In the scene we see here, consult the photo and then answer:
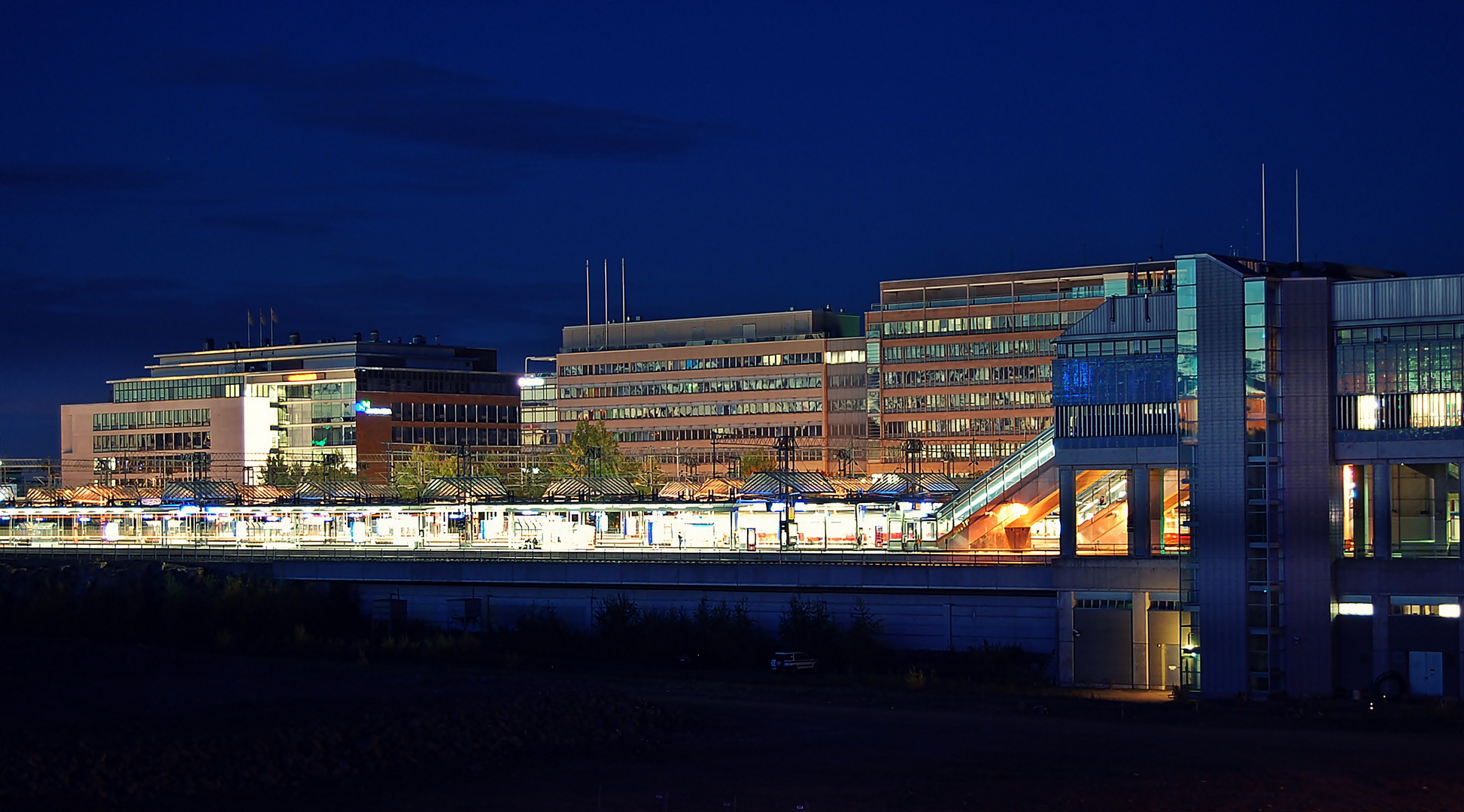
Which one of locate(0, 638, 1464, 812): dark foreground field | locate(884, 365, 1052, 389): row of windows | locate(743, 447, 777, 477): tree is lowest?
locate(0, 638, 1464, 812): dark foreground field

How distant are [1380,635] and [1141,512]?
9.40 metres

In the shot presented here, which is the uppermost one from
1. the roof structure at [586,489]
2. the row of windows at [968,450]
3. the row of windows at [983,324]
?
the row of windows at [983,324]

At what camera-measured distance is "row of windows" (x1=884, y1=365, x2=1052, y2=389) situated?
190m

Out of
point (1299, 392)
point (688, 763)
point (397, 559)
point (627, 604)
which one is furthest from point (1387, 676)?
point (397, 559)

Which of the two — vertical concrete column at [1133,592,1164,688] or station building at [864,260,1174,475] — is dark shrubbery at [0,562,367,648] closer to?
vertical concrete column at [1133,592,1164,688]

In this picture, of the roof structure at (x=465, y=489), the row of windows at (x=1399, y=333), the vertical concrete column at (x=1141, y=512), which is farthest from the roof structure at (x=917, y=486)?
the row of windows at (x=1399, y=333)

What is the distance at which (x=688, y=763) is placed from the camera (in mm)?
50938

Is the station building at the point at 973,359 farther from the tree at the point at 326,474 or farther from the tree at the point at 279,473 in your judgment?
the tree at the point at 279,473

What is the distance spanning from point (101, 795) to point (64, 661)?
33531mm

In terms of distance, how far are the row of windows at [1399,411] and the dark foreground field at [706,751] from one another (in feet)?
33.6

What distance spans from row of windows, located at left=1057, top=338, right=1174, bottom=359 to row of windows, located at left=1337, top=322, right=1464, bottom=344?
600 cm

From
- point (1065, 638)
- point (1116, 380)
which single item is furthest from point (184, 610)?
point (1116, 380)

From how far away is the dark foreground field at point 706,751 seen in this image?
45562 millimetres

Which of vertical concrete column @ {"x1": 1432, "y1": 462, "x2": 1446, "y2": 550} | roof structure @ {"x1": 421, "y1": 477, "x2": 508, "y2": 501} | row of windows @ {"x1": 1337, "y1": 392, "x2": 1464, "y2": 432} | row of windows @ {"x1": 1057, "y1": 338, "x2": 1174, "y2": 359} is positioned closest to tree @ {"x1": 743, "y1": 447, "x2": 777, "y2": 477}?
roof structure @ {"x1": 421, "y1": 477, "x2": 508, "y2": 501}
